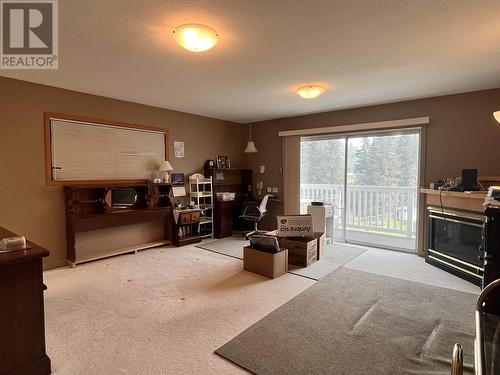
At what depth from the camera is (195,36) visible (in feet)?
7.04

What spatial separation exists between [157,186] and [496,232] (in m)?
4.44

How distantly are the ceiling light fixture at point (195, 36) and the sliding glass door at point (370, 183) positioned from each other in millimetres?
3503

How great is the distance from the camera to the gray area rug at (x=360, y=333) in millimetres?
1828

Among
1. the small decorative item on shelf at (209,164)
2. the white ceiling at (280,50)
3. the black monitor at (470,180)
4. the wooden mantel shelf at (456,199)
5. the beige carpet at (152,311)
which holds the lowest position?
the beige carpet at (152,311)

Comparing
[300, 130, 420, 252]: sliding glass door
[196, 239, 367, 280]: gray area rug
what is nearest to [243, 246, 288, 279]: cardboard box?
[196, 239, 367, 280]: gray area rug

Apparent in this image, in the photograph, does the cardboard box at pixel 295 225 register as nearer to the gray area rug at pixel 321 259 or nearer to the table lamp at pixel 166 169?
the gray area rug at pixel 321 259

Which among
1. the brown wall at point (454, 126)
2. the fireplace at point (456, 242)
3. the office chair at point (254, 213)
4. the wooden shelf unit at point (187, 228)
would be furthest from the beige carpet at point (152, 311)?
the brown wall at point (454, 126)

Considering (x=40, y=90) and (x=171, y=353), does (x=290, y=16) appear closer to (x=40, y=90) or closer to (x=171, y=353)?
(x=171, y=353)

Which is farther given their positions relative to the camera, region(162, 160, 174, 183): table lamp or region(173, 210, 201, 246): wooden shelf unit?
region(173, 210, 201, 246): wooden shelf unit

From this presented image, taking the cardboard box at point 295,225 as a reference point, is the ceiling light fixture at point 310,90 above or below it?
above

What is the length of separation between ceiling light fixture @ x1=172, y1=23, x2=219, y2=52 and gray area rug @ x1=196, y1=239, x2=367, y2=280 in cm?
270

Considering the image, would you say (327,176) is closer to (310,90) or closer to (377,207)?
(377,207)

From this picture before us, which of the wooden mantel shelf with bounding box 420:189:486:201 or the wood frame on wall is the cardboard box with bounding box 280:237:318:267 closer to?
the wooden mantel shelf with bounding box 420:189:486:201

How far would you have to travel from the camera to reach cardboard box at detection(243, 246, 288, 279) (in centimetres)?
333
